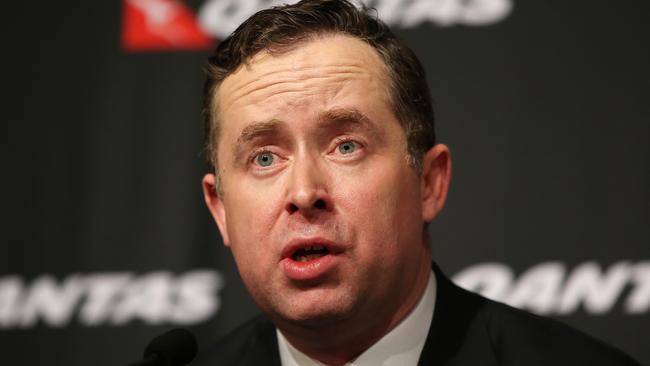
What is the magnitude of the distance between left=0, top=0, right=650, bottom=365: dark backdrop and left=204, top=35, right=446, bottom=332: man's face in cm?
77

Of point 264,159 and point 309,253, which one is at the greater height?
point 264,159

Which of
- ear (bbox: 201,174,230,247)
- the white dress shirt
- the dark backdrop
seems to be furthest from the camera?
the dark backdrop

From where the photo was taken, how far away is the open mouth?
1604 millimetres

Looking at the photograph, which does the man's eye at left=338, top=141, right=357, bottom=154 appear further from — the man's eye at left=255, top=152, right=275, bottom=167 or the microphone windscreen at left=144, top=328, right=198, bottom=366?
the microphone windscreen at left=144, top=328, right=198, bottom=366

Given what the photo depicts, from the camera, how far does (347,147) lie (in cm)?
169

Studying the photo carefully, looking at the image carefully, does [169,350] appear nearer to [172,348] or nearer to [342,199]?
[172,348]

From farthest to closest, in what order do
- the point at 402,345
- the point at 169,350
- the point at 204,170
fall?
the point at 204,170
the point at 402,345
the point at 169,350

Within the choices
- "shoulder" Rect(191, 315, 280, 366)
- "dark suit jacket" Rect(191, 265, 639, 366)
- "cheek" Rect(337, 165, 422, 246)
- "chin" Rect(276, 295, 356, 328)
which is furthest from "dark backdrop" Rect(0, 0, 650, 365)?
"chin" Rect(276, 295, 356, 328)

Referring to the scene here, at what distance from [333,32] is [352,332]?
64 cm

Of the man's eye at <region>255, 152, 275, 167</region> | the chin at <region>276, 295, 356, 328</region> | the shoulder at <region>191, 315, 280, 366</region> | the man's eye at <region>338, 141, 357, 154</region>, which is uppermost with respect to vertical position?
the man's eye at <region>338, 141, 357, 154</region>

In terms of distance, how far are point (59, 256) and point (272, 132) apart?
4.32 ft

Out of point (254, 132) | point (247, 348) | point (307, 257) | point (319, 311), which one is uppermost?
point (254, 132)

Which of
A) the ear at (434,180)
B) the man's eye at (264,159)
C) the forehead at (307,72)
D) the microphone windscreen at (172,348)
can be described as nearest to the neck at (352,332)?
the ear at (434,180)

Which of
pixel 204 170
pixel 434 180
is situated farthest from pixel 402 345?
pixel 204 170
